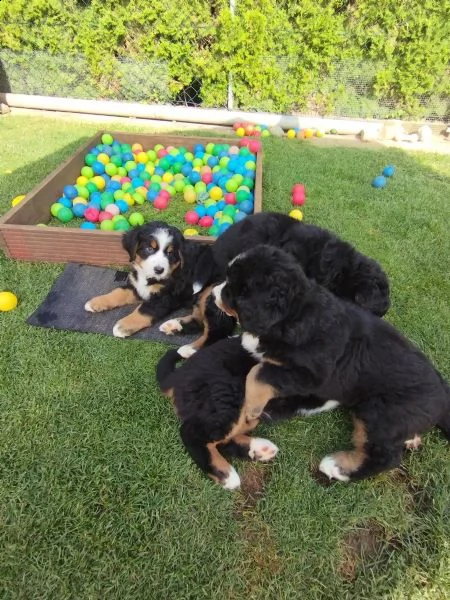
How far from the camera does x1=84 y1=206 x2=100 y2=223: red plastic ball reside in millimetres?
3875

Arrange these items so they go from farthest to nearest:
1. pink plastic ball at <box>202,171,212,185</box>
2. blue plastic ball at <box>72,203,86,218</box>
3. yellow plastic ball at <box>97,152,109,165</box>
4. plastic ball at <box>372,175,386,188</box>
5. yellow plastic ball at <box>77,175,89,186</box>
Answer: plastic ball at <box>372,175,386,188</box>, yellow plastic ball at <box>97,152,109,165</box>, pink plastic ball at <box>202,171,212,185</box>, yellow plastic ball at <box>77,175,89,186</box>, blue plastic ball at <box>72,203,86,218</box>

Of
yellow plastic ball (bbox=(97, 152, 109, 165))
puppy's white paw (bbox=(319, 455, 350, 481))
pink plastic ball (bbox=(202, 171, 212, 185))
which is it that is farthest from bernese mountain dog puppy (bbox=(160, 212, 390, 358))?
yellow plastic ball (bbox=(97, 152, 109, 165))

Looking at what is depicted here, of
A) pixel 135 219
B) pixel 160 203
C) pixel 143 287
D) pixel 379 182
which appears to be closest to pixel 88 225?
pixel 135 219

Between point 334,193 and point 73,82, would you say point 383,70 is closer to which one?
point 334,193

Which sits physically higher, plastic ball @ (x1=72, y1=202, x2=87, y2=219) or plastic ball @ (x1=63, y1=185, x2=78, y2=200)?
plastic ball @ (x1=63, y1=185, x2=78, y2=200)

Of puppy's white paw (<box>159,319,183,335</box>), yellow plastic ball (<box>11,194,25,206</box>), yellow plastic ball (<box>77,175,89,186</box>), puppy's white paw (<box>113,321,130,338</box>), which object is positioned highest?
yellow plastic ball (<box>77,175,89,186</box>)

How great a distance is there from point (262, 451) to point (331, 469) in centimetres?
38

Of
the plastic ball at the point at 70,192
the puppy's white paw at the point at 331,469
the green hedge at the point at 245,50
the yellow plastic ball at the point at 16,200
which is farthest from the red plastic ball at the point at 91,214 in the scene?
the green hedge at the point at 245,50

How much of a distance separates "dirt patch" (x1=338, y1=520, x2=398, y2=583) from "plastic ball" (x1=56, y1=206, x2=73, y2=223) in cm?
363

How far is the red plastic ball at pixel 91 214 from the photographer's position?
388 cm

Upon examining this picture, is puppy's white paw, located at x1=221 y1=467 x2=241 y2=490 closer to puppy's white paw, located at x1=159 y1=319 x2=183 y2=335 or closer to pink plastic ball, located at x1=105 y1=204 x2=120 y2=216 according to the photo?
puppy's white paw, located at x1=159 y1=319 x2=183 y2=335

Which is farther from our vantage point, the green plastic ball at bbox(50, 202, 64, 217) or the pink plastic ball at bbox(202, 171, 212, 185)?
the pink plastic ball at bbox(202, 171, 212, 185)

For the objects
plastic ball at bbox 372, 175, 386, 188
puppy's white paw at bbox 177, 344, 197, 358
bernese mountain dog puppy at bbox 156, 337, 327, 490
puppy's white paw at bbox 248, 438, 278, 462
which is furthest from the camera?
plastic ball at bbox 372, 175, 386, 188

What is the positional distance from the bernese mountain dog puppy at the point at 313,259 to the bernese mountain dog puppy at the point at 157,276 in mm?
118
